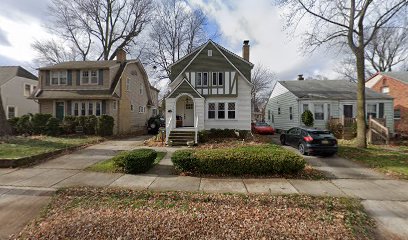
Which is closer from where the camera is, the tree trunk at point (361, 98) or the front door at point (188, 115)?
the tree trunk at point (361, 98)

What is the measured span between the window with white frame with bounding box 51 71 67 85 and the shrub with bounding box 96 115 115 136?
21.6 feet

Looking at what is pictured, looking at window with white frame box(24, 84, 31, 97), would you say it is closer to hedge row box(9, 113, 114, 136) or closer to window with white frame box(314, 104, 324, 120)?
hedge row box(9, 113, 114, 136)

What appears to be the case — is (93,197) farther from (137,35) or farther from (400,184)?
(137,35)

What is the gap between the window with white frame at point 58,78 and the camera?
70.9 ft

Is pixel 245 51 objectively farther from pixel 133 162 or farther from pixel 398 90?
pixel 398 90

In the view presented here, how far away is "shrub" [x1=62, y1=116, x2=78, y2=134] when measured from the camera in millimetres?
18719

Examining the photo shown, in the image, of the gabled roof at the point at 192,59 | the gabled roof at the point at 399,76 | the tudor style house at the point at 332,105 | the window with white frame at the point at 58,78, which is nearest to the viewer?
the gabled roof at the point at 192,59

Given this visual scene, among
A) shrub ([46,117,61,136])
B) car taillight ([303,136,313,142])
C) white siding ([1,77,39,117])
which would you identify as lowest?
car taillight ([303,136,313,142])

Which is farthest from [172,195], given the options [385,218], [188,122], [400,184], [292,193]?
[188,122]

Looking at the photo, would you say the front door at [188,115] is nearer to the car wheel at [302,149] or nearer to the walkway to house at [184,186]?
the car wheel at [302,149]

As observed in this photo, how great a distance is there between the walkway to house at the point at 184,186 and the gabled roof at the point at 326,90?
14399mm

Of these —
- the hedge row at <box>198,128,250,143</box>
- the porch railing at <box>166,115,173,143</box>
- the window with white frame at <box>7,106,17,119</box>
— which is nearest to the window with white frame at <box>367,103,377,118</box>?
the hedge row at <box>198,128,250,143</box>

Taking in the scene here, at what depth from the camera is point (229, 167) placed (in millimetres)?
8477

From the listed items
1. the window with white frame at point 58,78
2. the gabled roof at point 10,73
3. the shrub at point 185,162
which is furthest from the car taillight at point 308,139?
the gabled roof at point 10,73
